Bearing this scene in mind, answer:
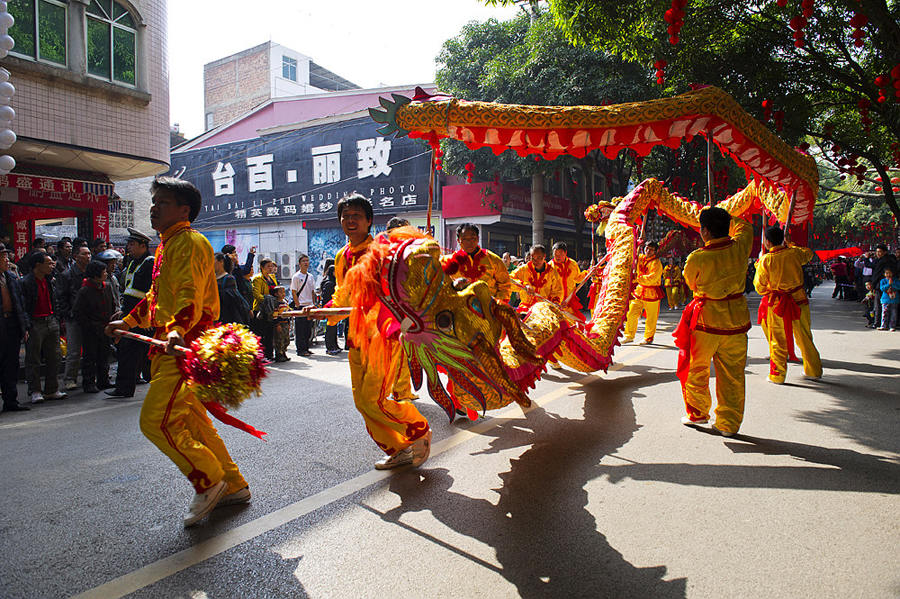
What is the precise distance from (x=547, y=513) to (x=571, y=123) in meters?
2.86

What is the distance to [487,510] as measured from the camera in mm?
3070

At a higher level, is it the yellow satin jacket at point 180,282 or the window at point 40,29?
the window at point 40,29

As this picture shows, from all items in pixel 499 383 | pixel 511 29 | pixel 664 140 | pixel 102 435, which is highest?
pixel 511 29

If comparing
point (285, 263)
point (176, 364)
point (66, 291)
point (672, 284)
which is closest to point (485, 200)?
point (672, 284)

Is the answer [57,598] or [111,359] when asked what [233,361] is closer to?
[57,598]

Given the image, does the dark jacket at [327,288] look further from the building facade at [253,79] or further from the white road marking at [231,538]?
the building facade at [253,79]

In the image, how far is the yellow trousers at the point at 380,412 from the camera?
3.42m

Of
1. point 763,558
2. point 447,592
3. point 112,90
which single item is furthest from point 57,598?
point 112,90

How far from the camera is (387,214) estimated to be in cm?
2022

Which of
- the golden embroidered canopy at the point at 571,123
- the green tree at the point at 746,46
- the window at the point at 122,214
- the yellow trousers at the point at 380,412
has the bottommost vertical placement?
the yellow trousers at the point at 380,412

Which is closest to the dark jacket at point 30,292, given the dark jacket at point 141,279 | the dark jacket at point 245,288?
the dark jacket at point 141,279

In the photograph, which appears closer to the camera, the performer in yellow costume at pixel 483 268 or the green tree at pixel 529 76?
the performer in yellow costume at pixel 483 268

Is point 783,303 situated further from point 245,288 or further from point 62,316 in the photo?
point 62,316

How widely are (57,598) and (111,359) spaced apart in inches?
294
